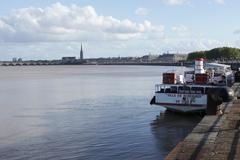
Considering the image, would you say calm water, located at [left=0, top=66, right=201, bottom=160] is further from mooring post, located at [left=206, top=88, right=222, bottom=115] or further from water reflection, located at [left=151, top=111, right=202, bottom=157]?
mooring post, located at [left=206, top=88, right=222, bottom=115]

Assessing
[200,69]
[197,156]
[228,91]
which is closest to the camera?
[197,156]

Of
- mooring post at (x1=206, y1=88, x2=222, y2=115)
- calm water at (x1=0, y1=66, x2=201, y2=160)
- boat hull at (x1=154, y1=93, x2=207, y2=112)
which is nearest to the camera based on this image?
mooring post at (x1=206, y1=88, x2=222, y2=115)

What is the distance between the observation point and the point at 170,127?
38938 mm

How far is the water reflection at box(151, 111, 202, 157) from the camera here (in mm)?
31305

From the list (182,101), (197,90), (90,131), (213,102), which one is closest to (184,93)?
(182,101)

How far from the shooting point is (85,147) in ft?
97.5

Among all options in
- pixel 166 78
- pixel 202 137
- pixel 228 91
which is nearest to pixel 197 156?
pixel 202 137

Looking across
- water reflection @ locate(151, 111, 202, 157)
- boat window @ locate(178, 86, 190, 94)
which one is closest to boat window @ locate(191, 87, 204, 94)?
boat window @ locate(178, 86, 190, 94)

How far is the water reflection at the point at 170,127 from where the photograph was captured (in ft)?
103

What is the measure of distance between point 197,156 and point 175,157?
76 centimetres

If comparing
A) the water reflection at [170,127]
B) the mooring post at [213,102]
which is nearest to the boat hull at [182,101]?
the water reflection at [170,127]

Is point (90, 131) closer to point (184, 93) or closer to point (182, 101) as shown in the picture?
point (182, 101)

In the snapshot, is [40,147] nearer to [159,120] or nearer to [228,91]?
[228,91]

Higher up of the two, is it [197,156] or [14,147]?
[197,156]
